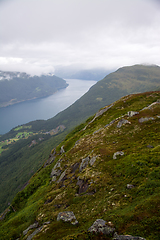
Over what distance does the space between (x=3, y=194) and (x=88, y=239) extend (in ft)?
645

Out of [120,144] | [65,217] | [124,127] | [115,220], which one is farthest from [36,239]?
[124,127]

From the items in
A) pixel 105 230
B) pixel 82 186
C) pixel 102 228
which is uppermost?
pixel 102 228

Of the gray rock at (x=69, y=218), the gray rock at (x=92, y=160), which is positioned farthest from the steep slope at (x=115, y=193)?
the gray rock at (x=69, y=218)

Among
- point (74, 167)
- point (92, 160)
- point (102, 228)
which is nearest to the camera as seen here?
point (102, 228)

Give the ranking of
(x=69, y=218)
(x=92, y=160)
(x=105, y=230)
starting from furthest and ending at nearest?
(x=92, y=160), (x=69, y=218), (x=105, y=230)

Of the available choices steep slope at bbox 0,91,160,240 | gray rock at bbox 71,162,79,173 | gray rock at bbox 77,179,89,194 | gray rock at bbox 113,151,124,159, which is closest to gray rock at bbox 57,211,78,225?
steep slope at bbox 0,91,160,240

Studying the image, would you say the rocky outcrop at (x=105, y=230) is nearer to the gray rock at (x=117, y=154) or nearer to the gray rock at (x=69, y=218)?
the gray rock at (x=69, y=218)

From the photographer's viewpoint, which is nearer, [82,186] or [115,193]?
[115,193]

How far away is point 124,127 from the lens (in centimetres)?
3709

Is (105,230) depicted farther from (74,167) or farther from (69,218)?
(74,167)

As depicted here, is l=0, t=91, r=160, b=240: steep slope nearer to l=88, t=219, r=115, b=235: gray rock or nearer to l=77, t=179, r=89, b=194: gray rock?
l=77, t=179, r=89, b=194: gray rock

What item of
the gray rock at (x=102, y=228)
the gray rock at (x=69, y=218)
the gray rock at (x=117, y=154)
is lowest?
the gray rock at (x=69, y=218)

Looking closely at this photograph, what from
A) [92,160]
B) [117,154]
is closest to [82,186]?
[92,160]

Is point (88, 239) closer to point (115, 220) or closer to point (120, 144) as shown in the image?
point (115, 220)
